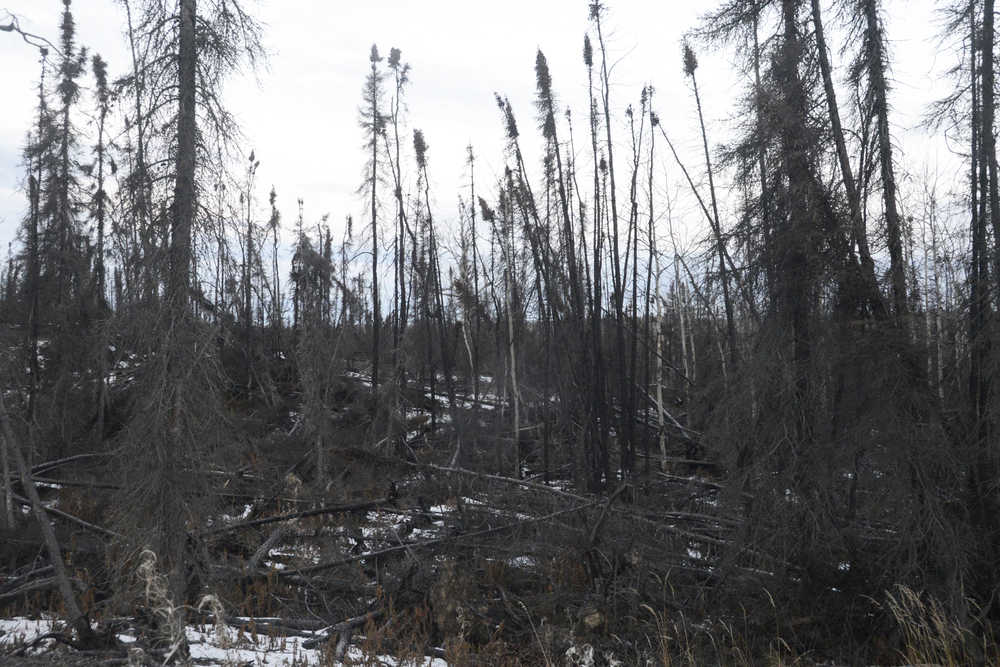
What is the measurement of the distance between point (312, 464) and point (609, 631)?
9.03 meters

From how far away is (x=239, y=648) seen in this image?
626 centimetres

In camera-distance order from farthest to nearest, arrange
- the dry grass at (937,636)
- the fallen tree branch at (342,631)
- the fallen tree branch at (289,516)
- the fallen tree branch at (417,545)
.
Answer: the fallen tree branch at (289,516) → the fallen tree branch at (417,545) → the fallen tree branch at (342,631) → the dry grass at (937,636)

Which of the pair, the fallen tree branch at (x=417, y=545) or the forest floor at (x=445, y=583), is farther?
the fallen tree branch at (x=417, y=545)

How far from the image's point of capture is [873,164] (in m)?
7.73

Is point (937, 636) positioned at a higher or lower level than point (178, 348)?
lower

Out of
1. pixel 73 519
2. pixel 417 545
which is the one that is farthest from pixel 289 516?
pixel 73 519

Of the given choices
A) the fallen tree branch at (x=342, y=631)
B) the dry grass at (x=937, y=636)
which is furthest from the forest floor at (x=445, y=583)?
the dry grass at (x=937, y=636)

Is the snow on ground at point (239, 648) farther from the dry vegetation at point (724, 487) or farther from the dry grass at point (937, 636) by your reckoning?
the dry grass at point (937, 636)

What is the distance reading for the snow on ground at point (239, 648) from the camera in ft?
19.5

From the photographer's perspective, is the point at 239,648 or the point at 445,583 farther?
the point at 445,583

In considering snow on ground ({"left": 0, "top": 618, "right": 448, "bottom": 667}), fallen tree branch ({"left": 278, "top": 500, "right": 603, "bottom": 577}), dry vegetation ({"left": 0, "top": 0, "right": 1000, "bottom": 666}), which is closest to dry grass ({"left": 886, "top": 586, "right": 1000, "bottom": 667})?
dry vegetation ({"left": 0, "top": 0, "right": 1000, "bottom": 666})

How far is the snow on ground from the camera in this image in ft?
19.5

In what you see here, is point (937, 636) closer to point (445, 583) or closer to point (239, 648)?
point (445, 583)

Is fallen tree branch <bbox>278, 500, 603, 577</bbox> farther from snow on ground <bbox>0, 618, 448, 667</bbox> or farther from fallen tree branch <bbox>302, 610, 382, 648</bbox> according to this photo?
snow on ground <bbox>0, 618, 448, 667</bbox>
